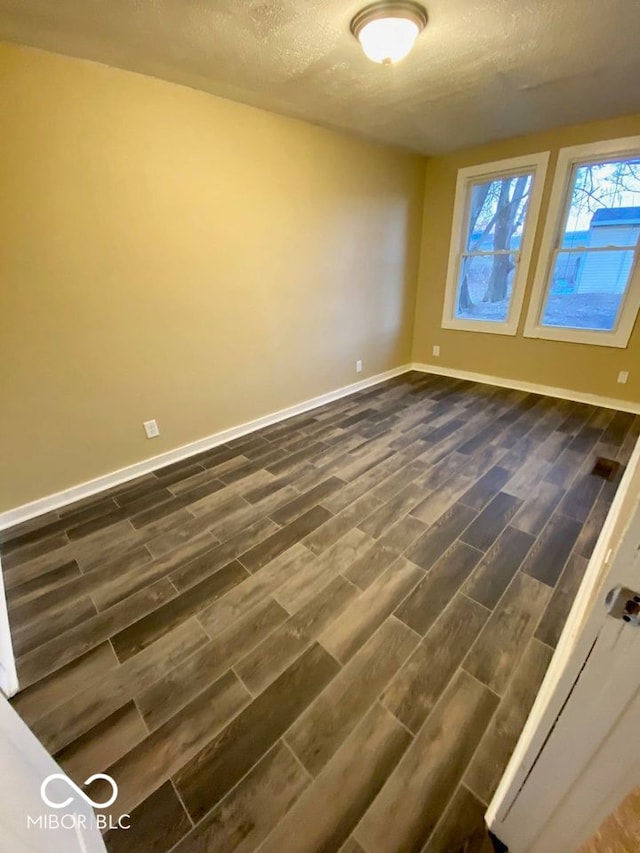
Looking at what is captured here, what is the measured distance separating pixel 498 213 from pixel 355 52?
2595 mm

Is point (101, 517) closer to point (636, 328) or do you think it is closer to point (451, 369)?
point (451, 369)

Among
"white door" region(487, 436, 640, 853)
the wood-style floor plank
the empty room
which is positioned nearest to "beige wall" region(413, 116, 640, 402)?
the empty room

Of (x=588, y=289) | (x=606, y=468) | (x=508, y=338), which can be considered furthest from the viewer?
(x=508, y=338)

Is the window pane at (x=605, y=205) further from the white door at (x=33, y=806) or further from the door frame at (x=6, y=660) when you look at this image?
the door frame at (x=6, y=660)

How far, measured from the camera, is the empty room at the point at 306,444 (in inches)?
37.5

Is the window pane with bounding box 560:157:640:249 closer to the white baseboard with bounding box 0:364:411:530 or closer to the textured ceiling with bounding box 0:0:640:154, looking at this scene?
the textured ceiling with bounding box 0:0:640:154

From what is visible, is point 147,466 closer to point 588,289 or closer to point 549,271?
point 549,271

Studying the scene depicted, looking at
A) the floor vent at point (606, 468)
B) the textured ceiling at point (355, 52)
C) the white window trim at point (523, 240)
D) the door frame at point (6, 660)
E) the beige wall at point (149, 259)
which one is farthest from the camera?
the white window trim at point (523, 240)

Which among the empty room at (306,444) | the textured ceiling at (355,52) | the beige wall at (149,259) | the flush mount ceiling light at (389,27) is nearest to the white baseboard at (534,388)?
the empty room at (306,444)

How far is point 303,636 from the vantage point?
55.5 inches

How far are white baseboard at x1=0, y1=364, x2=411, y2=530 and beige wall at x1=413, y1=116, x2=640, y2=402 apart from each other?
59.3 inches

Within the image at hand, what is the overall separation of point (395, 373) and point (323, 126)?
2586mm

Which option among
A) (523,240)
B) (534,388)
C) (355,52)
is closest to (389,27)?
(355,52)

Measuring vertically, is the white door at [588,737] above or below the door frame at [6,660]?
above
